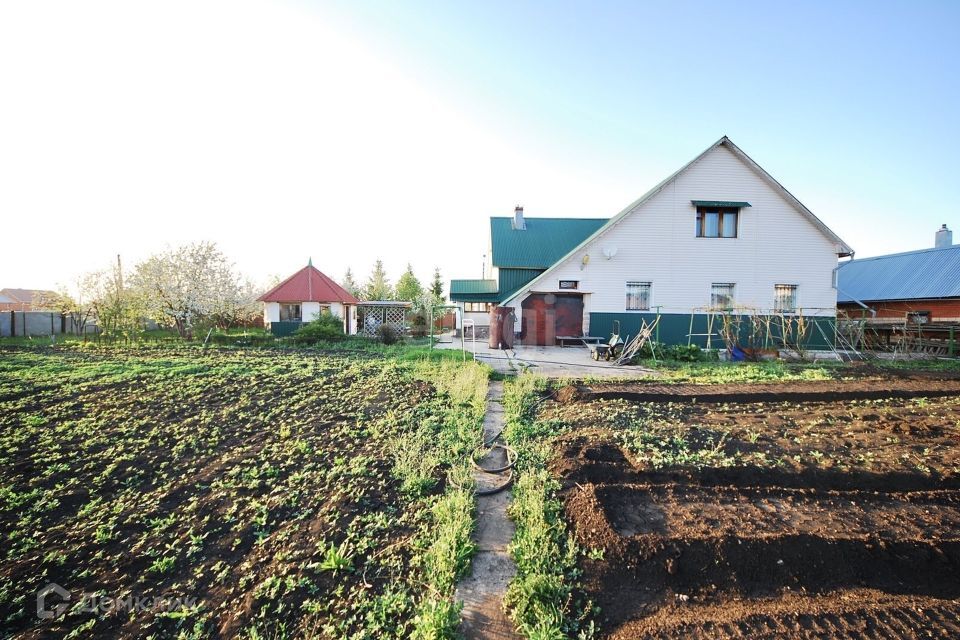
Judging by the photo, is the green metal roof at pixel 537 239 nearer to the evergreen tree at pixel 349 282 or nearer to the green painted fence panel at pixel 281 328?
the green painted fence panel at pixel 281 328

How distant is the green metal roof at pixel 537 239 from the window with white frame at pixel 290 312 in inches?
554

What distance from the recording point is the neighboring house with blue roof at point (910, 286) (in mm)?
17859

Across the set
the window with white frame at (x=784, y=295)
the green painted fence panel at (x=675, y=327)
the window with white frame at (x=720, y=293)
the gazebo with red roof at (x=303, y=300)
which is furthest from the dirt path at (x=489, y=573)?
the gazebo with red roof at (x=303, y=300)

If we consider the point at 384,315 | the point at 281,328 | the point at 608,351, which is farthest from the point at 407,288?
the point at 608,351

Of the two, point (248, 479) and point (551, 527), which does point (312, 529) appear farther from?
point (551, 527)

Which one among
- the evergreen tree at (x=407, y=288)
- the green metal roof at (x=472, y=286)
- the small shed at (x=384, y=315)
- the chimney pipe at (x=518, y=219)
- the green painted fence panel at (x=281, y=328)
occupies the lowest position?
the green painted fence panel at (x=281, y=328)

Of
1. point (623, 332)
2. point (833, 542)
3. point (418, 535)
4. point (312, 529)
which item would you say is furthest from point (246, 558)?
point (623, 332)

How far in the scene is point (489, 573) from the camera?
9.16ft

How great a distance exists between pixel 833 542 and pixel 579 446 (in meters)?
2.34

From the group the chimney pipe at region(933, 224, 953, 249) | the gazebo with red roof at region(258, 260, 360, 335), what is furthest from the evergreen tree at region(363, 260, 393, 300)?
the chimney pipe at region(933, 224, 953, 249)

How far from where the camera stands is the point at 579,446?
474 centimetres

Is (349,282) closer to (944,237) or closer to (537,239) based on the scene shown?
(537,239)

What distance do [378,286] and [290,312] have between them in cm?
1741

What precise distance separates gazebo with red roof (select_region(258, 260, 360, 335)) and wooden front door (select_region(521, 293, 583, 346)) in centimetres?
1386
